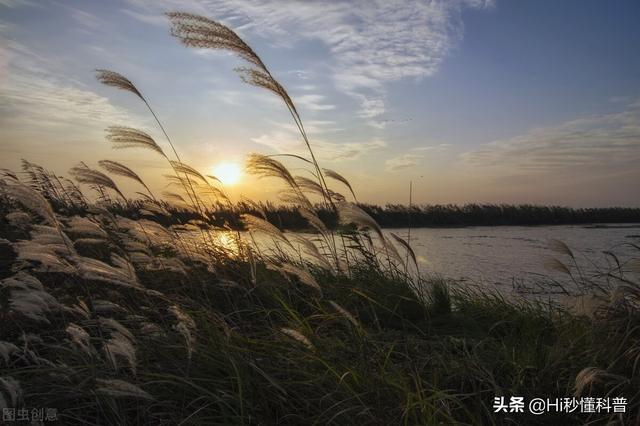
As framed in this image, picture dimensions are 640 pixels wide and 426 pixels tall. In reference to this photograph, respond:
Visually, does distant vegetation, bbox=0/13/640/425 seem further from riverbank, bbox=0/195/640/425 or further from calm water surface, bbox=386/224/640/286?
calm water surface, bbox=386/224/640/286

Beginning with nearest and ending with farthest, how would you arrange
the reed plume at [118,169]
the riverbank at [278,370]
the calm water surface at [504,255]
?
1. the riverbank at [278,370]
2. the reed plume at [118,169]
3. the calm water surface at [504,255]

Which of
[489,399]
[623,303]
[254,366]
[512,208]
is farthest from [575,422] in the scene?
[512,208]

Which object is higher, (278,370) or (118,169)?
Result: (118,169)

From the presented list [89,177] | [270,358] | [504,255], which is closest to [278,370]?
[270,358]

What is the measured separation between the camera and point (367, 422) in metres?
2.02

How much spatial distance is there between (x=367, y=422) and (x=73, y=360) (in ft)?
6.16

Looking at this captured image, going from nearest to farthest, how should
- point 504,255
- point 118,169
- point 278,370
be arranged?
1. point 278,370
2. point 118,169
3. point 504,255

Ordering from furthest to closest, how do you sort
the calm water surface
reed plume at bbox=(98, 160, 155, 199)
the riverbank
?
the calm water surface → reed plume at bbox=(98, 160, 155, 199) → the riverbank

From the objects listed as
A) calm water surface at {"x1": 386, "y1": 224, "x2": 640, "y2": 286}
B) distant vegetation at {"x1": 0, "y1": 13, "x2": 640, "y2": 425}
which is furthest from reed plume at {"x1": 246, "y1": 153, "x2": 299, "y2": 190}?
calm water surface at {"x1": 386, "y1": 224, "x2": 640, "y2": 286}

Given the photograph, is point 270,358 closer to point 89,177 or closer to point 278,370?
point 278,370

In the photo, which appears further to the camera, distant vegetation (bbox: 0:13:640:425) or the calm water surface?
the calm water surface

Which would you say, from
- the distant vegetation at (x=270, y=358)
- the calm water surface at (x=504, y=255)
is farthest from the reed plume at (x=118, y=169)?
the calm water surface at (x=504, y=255)

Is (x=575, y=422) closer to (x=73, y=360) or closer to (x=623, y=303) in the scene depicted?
(x=623, y=303)

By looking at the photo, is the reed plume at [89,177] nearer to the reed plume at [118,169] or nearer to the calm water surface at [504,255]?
the reed plume at [118,169]
